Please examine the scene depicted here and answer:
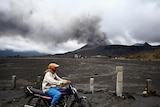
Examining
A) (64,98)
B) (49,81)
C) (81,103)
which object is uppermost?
(49,81)

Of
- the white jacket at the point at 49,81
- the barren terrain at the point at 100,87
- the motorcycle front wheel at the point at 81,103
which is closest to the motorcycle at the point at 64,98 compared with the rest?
the motorcycle front wheel at the point at 81,103

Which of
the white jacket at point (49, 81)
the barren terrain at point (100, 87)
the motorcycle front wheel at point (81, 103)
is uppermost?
the white jacket at point (49, 81)

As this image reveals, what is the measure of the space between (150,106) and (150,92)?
16.3ft

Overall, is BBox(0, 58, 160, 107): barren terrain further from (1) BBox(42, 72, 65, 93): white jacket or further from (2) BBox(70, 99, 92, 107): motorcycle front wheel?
(1) BBox(42, 72, 65, 93): white jacket

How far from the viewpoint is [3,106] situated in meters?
12.7

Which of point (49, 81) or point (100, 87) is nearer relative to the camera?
point (49, 81)

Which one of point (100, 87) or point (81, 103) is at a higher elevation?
point (81, 103)

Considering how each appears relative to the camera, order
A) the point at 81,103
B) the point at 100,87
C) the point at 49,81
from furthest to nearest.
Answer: the point at 100,87
the point at 81,103
the point at 49,81

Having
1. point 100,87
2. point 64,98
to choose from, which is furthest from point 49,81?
point 100,87

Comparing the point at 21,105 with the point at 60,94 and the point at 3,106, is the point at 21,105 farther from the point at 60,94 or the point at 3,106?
the point at 60,94

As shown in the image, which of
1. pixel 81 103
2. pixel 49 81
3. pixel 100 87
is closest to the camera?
pixel 49 81

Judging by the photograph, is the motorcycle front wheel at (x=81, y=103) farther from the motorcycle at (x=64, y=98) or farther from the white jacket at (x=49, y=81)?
the white jacket at (x=49, y=81)

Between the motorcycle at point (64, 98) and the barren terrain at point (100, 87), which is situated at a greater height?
the motorcycle at point (64, 98)

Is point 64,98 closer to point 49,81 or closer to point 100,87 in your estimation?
point 49,81
